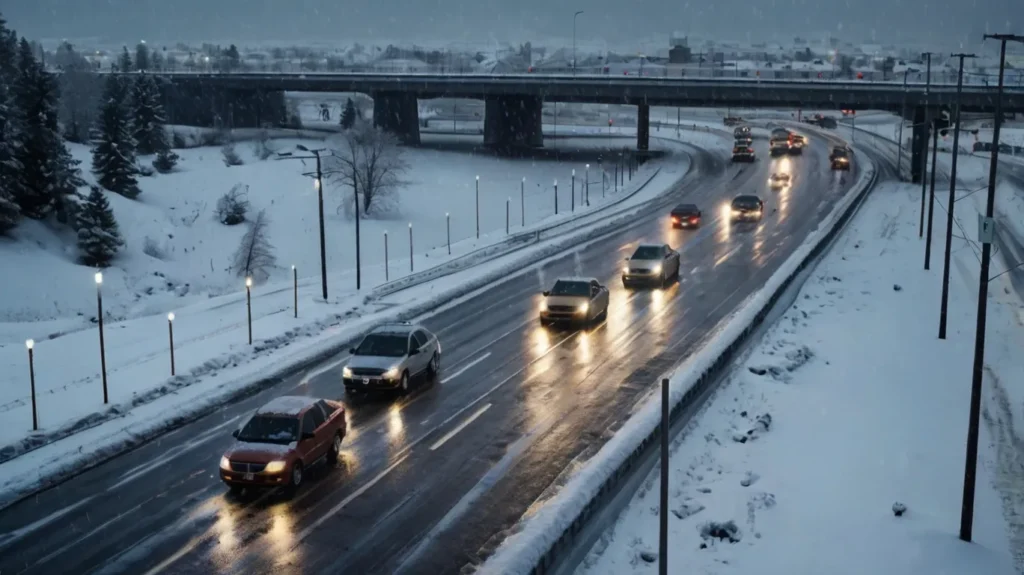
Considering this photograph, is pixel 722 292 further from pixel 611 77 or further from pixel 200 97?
pixel 200 97

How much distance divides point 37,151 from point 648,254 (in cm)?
3868

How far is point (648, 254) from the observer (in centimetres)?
4100

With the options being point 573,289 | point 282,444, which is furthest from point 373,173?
point 282,444

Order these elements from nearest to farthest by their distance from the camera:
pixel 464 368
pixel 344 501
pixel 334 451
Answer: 1. pixel 344 501
2. pixel 334 451
3. pixel 464 368

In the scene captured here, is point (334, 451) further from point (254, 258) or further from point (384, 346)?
point (254, 258)

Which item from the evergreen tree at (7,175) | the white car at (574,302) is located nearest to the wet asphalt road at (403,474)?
the white car at (574,302)

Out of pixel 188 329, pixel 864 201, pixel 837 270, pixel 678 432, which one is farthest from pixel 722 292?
pixel 864 201

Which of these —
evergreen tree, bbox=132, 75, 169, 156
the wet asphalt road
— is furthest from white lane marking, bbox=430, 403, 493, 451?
evergreen tree, bbox=132, 75, 169, 156

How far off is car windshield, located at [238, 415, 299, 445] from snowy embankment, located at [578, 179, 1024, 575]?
250 inches

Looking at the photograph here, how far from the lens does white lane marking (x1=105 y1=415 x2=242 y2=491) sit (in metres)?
20.2

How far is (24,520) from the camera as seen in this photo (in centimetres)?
1812

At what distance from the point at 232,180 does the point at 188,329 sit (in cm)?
4794

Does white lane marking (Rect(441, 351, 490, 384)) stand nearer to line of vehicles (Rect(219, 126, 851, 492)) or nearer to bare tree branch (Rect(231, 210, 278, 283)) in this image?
line of vehicles (Rect(219, 126, 851, 492))

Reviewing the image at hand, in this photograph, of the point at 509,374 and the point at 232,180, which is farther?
the point at 232,180
